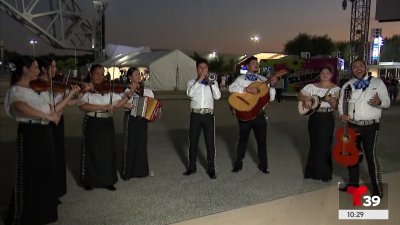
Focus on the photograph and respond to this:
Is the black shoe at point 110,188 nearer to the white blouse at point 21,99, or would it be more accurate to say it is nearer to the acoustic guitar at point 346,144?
the white blouse at point 21,99

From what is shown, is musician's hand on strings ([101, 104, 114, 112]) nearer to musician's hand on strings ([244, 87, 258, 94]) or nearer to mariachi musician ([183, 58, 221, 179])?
mariachi musician ([183, 58, 221, 179])

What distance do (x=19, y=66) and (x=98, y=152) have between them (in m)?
1.84

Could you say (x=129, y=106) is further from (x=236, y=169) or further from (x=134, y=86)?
(x=236, y=169)

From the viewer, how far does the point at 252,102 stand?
6348 millimetres

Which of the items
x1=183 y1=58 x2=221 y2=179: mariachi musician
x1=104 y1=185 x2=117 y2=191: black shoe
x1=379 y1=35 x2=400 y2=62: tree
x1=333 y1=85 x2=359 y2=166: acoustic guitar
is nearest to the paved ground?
x1=104 y1=185 x2=117 y2=191: black shoe

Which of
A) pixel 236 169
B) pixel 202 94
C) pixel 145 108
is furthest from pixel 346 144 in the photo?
pixel 145 108

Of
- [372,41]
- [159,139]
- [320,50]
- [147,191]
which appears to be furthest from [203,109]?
[320,50]

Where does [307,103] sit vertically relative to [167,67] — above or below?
below

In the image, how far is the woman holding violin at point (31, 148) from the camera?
3.87 m

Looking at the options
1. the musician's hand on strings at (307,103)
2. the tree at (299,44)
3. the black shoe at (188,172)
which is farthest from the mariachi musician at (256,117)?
the tree at (299,44)

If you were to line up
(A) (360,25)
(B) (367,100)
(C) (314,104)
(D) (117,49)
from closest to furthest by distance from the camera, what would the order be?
1. (B) (367,100)
2. (C) (314,104)
3. (A) (360,25)
4. (D) (117,49)

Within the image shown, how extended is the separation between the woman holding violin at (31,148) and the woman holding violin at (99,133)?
1.15m

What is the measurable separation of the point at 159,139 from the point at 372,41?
3213cm

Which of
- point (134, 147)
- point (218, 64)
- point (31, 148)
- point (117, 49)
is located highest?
point (117, 49)
